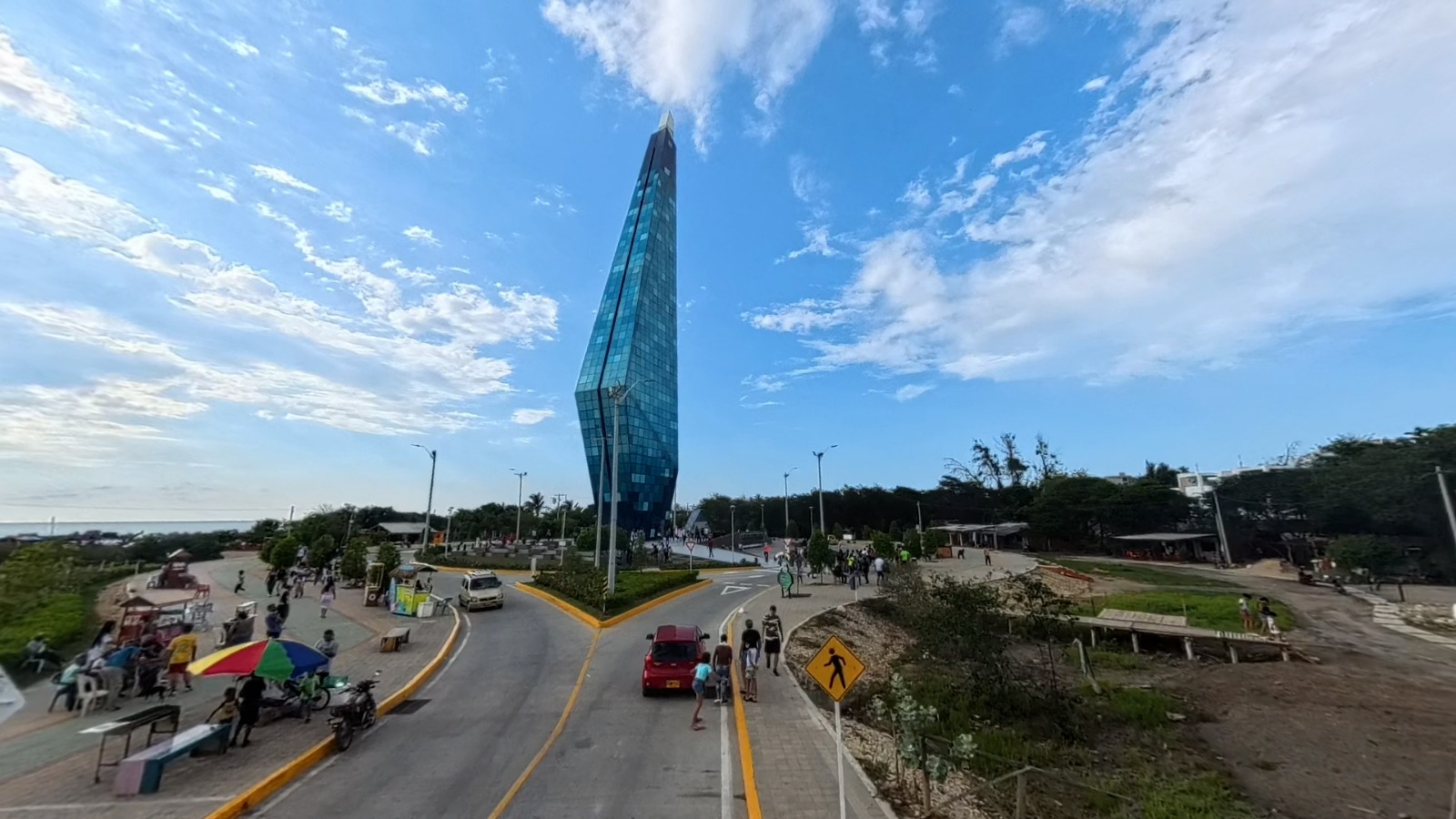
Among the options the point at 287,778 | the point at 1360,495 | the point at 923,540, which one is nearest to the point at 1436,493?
the point at 1360,495

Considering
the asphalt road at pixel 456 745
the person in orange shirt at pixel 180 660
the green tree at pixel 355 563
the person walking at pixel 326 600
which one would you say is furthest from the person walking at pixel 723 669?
the green tree at pixel 355 563

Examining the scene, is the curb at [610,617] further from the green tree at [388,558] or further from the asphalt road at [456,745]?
the green tree at [388,558]

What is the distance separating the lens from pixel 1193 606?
103ft

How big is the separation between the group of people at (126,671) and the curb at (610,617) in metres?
11.8

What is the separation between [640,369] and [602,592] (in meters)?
53.2

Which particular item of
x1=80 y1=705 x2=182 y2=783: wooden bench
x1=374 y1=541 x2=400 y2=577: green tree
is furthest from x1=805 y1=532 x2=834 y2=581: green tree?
x1=80 y1=705 x2=182 y2=783: wooden bench

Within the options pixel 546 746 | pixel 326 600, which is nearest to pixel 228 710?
pixel 546 746

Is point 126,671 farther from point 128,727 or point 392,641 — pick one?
point 128,727

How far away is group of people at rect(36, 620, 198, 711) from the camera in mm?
13766

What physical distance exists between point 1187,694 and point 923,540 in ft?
101

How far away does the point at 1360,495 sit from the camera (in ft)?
156

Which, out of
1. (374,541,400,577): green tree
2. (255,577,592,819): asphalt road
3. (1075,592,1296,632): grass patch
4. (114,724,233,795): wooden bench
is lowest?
(1075,592,1296,632): grass patch

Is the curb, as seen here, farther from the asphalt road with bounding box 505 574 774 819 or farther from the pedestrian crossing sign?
the pedestrian crossing sign

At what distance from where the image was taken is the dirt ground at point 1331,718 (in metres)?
12.2
